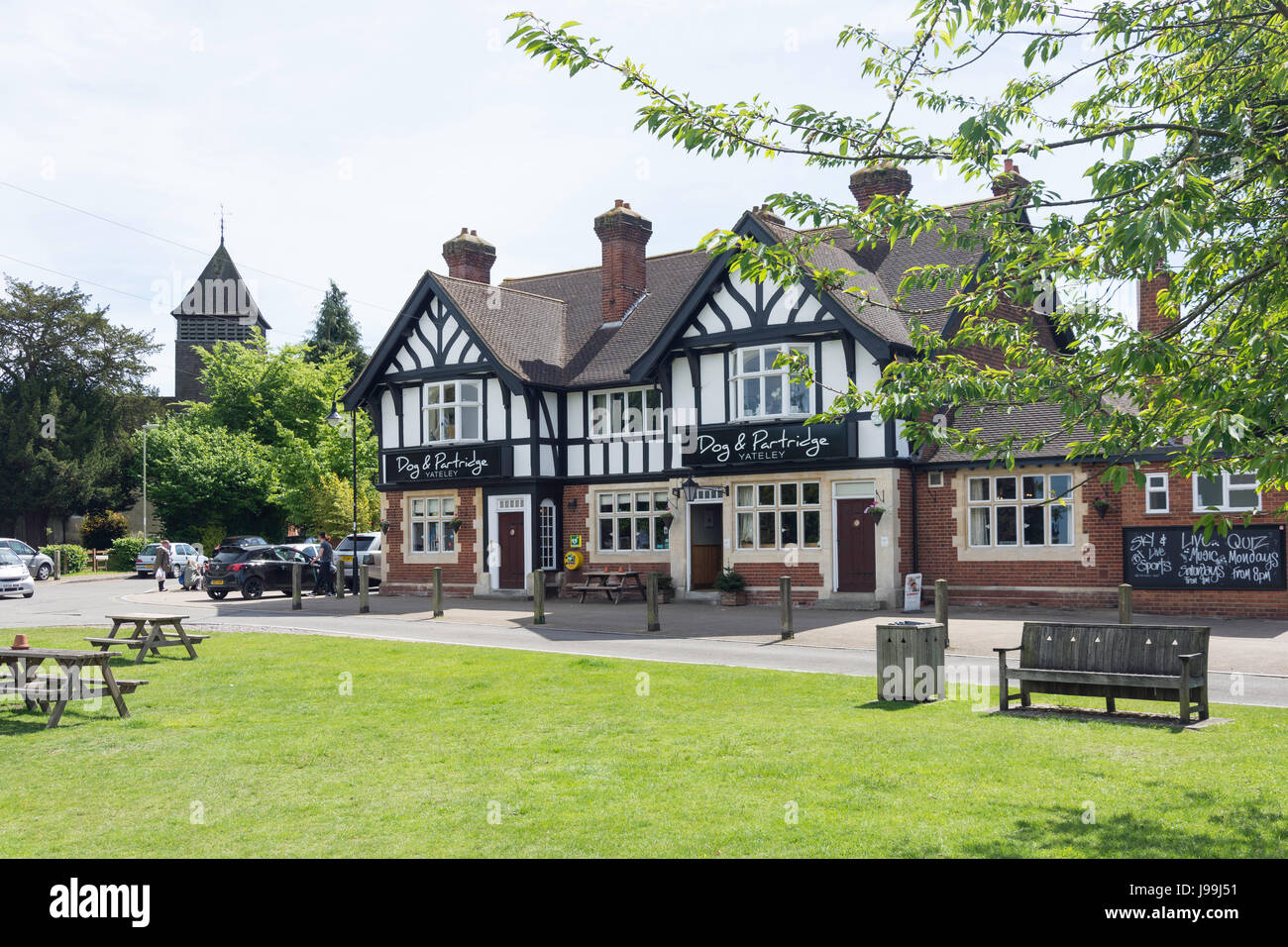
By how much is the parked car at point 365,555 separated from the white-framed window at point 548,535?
19.0 feet

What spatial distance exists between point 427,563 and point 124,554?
2720 cm

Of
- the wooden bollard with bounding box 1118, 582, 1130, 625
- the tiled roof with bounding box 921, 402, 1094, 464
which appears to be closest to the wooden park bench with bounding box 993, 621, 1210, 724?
the wooden bollard with bounding box 1118, 582, 1130, 625

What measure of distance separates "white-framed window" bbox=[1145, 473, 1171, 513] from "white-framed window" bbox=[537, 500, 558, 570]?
14.9 meters

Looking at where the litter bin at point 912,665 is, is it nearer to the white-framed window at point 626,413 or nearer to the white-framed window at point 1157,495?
the white-framed window at point 1157,495

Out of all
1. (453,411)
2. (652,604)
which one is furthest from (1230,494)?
(453,411)

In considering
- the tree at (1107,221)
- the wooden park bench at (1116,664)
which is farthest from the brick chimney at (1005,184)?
the wooden park bench at (1116,664)

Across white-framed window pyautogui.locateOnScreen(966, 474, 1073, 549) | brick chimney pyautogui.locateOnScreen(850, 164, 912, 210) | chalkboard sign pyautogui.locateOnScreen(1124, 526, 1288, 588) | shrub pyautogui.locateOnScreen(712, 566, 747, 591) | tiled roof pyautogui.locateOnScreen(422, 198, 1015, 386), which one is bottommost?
shrub pyautogui.locateOnScreen(712, 566, 747, 591)

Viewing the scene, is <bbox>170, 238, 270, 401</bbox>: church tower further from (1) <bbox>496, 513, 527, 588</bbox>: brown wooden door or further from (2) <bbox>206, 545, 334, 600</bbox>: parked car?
(1) <bbox>496, 513, 527, 588</bbox>: brown wooden door

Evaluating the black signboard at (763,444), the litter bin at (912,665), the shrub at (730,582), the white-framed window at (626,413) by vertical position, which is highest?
the white-framed window at (626,413)

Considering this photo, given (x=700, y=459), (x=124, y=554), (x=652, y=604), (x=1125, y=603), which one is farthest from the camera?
(x=124, y=554)

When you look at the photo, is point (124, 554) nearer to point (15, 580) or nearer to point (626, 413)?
point (15, 580)

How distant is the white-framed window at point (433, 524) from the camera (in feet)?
105

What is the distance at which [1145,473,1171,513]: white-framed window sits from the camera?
2248cm

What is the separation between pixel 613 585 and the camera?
28.2 meters
